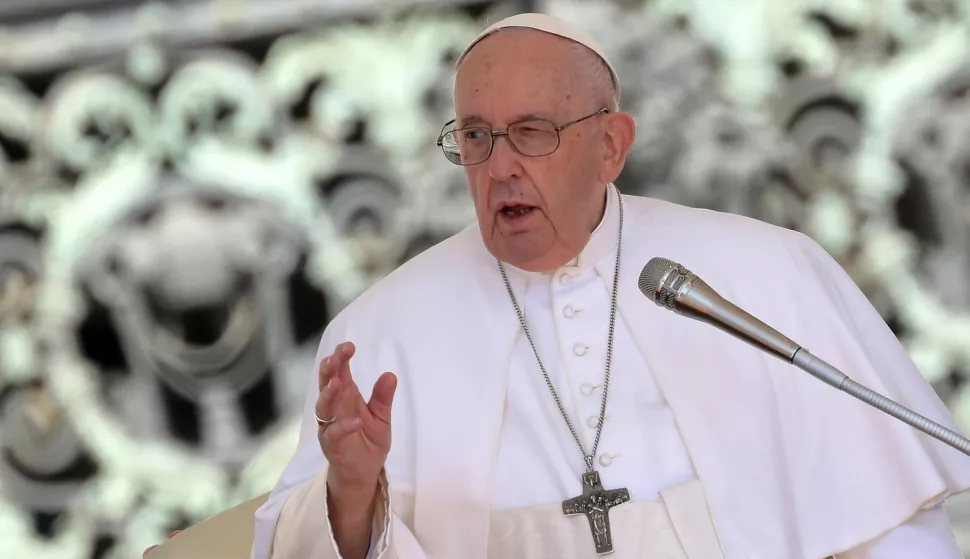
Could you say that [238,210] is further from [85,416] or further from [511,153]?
[511,153]

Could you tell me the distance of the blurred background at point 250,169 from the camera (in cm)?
473

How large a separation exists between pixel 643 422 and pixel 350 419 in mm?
868

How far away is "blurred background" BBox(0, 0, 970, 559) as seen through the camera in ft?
15.5

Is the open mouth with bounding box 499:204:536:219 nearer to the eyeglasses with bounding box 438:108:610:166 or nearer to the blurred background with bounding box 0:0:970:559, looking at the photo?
the eyeglasses with bounding box 438:108:610:166

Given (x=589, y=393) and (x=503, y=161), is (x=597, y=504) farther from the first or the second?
(x=503, y=161)

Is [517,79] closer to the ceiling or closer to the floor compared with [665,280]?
closer to the ceiling

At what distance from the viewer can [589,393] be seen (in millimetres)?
2842

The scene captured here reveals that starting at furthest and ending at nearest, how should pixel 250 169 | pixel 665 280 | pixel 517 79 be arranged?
1. pixel 250 169
2. pixel 517 79
3. pixel 665 280

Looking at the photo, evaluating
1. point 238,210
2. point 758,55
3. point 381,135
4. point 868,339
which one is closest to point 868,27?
point 758,55

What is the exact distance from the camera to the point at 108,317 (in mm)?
4852

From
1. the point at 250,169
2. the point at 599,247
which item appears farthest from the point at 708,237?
the point at 250,169

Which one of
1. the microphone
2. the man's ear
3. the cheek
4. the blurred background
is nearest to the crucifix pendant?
the cheek

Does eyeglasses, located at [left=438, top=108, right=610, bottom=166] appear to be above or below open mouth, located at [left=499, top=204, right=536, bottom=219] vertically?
above

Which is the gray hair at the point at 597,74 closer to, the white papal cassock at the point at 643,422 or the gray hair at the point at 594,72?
the gray hair at the point at 594,72
